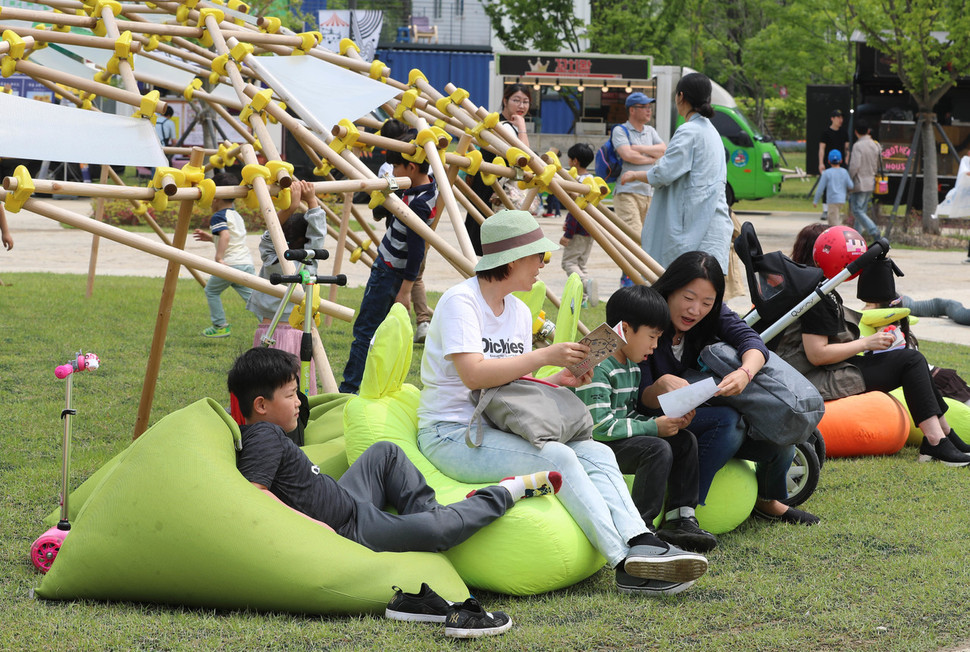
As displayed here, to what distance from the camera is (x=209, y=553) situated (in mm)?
3666

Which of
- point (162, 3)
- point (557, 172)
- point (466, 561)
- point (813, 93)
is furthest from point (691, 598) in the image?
point (813, 93)

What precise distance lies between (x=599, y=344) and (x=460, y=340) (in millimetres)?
528

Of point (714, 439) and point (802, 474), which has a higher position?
point (714, 439)

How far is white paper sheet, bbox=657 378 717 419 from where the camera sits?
4414mm

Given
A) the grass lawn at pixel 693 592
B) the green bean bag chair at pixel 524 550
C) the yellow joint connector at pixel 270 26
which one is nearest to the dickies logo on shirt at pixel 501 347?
the green bean bag chair at pixel 524 550

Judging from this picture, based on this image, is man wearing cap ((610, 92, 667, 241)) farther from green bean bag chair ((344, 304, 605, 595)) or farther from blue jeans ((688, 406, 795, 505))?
green bean bag chair ((344, 304, 605, 595))

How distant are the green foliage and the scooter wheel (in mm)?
27467

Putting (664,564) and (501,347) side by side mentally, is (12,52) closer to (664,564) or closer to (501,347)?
(501,347)

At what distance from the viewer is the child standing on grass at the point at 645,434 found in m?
4.42

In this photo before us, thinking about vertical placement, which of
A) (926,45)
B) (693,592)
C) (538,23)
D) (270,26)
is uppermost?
(538,23)

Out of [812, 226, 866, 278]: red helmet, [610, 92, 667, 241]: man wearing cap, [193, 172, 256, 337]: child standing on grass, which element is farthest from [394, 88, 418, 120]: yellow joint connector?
[610, 92, 667, 241]: man wearing cap

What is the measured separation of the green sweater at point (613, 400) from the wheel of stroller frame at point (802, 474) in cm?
94

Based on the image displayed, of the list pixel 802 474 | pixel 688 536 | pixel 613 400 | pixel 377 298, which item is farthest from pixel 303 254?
pixel 802 474

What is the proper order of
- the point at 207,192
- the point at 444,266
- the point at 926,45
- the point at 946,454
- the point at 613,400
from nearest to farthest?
the point at 613,400, the point at 207,192, the point at 946,454, the point at 444,266, the point at 926,45
